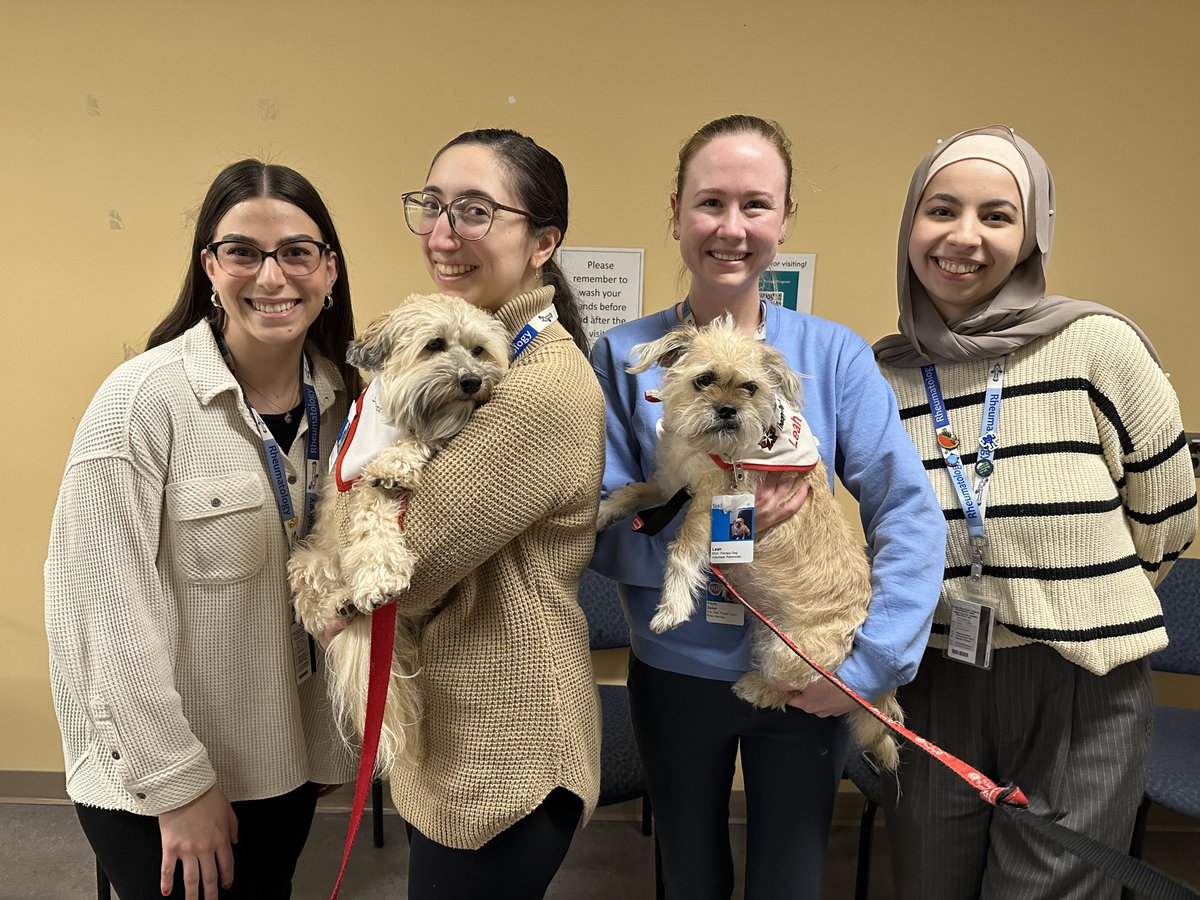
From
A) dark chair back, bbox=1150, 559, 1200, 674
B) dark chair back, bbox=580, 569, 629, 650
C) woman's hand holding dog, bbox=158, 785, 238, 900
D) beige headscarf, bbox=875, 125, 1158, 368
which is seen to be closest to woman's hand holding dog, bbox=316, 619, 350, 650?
woman's hand holding dog, bbox=158, 785, 238, 900

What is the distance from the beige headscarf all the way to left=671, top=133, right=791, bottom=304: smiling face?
0.51 m

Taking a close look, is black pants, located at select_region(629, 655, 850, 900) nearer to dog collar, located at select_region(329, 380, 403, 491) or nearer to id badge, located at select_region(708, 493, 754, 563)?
id badge, located at select_region(708, 493, 754, 563)

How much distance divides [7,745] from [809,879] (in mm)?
3717

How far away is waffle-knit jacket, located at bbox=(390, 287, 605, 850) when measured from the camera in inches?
48.7

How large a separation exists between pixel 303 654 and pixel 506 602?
2.26 ft

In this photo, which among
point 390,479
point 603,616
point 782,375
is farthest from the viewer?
point 603,616

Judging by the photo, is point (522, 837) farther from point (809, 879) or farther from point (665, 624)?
point (809, 879)

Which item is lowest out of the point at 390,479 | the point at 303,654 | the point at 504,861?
the point at 504,861

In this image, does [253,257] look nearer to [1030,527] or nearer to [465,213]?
[465,213]

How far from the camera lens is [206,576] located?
5.06 feet

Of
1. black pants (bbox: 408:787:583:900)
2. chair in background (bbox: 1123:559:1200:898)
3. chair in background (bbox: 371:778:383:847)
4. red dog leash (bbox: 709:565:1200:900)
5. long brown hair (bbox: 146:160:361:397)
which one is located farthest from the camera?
chair in background (bbox: 371:778:383:847)

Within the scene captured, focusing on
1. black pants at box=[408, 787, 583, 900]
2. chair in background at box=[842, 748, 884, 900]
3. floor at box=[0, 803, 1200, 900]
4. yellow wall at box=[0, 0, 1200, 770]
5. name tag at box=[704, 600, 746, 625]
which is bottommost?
floor at box=[0, 803, 1200, 900]

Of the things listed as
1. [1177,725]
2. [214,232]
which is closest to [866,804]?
[1177,725]

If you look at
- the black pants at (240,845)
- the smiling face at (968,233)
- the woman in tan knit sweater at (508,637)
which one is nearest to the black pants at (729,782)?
the woman in tan knit sweater at (508,637)
